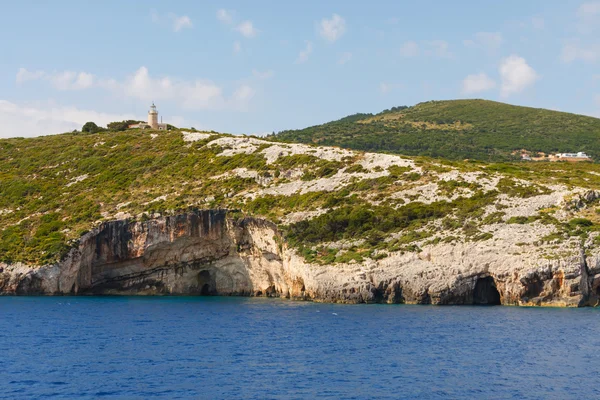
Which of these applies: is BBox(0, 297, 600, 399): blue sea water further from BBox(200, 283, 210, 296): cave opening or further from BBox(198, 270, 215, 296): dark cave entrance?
BBox(200, 283, 210, 296): cave opening

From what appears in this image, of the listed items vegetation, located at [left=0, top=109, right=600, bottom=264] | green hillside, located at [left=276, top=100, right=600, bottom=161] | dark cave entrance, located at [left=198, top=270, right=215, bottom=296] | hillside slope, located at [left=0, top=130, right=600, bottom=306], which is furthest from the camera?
green hillside, located at [left=276, top=100, right=600, bottom=161]

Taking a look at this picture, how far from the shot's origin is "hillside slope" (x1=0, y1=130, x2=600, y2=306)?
54.0m

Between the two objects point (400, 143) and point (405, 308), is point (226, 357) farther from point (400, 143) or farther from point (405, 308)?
point (400, 143)

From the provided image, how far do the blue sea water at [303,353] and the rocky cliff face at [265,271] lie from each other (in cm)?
234

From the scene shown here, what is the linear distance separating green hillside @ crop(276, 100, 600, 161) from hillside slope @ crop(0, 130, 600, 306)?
4830 centimetres

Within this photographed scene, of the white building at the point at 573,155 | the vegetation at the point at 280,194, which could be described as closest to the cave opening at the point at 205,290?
the vegetation at the point at 280,194

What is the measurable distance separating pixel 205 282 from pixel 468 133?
318 feet

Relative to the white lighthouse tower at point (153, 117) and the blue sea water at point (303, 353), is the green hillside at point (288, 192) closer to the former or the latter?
the blue sea water at point (303, 353)

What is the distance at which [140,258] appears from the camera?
223ft

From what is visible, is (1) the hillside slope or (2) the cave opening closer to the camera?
(1) the hillside slope

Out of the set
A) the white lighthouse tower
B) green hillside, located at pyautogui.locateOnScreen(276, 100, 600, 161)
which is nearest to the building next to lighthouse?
the white lighthouse tower

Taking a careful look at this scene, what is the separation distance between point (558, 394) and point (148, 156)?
69339mm

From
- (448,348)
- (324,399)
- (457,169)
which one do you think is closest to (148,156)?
(457,169)

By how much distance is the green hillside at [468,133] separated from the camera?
137000mm
